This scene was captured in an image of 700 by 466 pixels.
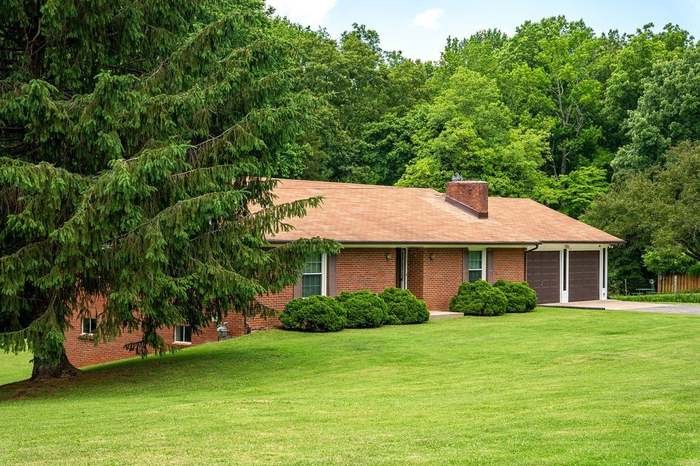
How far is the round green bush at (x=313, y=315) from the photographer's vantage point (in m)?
26.9

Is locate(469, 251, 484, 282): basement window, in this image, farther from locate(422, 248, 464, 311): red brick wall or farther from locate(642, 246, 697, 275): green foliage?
locate(642, 246, 697, 275): green foliage

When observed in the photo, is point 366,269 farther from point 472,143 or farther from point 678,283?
point 678,283

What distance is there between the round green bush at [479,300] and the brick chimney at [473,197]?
462cm

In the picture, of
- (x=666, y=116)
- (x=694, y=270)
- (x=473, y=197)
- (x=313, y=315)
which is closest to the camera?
(x=313, y=315)

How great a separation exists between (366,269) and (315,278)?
193 cm

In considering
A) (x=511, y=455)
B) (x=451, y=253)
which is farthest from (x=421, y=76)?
(x=511, y=455)

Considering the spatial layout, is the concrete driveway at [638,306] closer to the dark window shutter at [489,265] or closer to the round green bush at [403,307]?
the dark window shutter at [489,265]

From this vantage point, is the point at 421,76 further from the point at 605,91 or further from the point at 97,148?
the point at 97,148

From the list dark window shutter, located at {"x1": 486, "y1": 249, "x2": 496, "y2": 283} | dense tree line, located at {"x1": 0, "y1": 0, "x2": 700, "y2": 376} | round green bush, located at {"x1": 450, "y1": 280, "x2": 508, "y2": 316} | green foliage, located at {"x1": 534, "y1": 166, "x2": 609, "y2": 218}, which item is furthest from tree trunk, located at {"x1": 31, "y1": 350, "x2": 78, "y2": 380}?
green foliage, located at {"x1": 534, "y1": 166, "x2": 609, "y2": 218}

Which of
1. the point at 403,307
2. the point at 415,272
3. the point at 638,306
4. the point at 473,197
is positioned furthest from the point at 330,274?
the point at 638,306

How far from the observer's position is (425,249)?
1256 inches

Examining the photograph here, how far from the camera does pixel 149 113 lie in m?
18.5

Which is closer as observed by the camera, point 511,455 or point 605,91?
point 511,455

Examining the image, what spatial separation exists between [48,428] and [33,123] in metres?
6.81
